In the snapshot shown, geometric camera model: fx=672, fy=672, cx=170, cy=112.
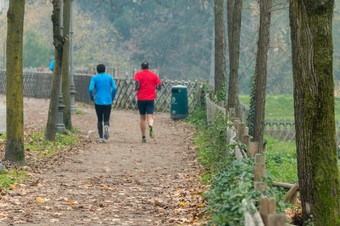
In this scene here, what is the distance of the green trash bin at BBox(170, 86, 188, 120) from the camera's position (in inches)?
983

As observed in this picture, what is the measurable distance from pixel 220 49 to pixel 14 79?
36.9ft

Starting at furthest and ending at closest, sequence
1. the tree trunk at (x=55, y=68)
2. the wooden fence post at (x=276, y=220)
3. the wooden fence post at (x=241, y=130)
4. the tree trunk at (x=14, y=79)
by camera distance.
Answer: the tree trunk at (x=55, y=68)
the tree trunk at (x=14, y=79)
the wooden fence post at (x=241, y=130)
the wooden fence post at (x=276, y=220)

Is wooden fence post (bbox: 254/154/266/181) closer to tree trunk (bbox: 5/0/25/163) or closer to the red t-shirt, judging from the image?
tree trunk (bbox: 5/0/25/163)

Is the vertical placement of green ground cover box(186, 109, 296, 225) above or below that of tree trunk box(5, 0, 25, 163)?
below

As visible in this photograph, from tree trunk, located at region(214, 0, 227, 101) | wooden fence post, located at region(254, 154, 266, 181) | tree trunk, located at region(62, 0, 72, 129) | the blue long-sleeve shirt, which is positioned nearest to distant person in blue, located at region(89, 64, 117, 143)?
the blue long-sleeve shirt

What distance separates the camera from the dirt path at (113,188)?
8.20 meters

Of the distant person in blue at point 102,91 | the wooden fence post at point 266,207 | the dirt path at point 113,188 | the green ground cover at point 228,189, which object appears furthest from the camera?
the distant person in blue at point 102,91

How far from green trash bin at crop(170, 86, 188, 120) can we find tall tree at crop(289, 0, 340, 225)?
17686 millimetres

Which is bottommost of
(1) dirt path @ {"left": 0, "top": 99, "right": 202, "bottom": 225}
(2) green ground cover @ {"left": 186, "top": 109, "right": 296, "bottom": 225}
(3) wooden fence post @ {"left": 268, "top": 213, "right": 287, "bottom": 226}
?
(1) dirt path @ {"left": 0, "top": 99, "right": 202, "bottom": 225}

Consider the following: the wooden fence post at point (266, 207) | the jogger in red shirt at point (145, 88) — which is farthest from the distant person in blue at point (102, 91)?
the wooden fence post at point (266, 207)

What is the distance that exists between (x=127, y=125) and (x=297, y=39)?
1509 centimetres

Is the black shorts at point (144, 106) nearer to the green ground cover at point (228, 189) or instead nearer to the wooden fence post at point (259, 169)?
the green ground cover at point (228, 189)

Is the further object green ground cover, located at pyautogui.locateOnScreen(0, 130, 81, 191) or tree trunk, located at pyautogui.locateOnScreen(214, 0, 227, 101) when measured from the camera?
tree trunk, located at pyautogui.locateOnScreen(214, 0, 227, 101)

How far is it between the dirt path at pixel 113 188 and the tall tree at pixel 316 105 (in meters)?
1.56
